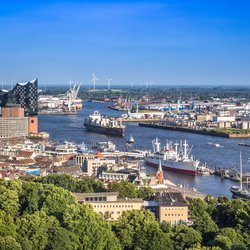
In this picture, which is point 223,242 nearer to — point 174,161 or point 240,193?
point 240,193

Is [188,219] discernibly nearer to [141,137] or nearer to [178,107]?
[141,137]

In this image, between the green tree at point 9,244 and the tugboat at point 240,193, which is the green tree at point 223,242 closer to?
the green tree at point 9,244

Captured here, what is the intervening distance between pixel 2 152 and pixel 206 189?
581 centimetres

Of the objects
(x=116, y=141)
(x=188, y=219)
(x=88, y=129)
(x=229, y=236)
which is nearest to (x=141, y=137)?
(x=116, y=141)

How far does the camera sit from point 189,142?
803 inches

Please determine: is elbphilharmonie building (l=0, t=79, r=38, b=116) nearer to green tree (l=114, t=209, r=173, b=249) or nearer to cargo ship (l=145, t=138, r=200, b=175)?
cargo ship (l=145, t=138, r=200, b=175)

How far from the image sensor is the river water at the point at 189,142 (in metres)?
13.2

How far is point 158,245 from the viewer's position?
6730mm

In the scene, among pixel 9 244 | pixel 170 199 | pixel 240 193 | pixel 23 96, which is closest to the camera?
pixel 9 244

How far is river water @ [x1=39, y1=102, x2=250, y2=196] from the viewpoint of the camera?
43.4ft

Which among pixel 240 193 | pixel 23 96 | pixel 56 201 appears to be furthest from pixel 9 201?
pixel 23 96

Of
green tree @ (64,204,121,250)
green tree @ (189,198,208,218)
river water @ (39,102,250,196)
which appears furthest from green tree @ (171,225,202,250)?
river water @ (39,102,250,196)

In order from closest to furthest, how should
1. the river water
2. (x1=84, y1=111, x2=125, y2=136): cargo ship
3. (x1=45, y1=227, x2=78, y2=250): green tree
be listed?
(x1=45, y1=227, x2=78, y2=250): green tree → the river water → (x1=84, y1=111, x2=125, y2=136): cargo ship

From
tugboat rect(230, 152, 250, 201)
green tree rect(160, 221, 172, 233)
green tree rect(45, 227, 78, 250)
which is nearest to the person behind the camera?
green tree rect(45, 227, 78, 250)
